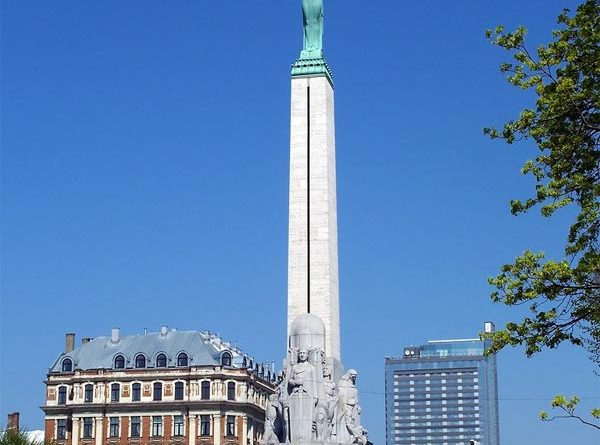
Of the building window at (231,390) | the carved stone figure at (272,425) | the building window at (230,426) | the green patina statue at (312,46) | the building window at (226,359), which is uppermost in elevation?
the green patina statue at (312,46)

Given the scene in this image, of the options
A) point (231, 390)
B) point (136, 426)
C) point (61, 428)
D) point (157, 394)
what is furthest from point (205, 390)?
point (61, 428)

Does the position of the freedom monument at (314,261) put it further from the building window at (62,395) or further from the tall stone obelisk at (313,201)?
the building window at (62,395)

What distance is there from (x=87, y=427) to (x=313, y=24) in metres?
59.0

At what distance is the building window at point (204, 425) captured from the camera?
317 feet

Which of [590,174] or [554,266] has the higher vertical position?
[590,174]

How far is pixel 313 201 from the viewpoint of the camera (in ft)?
166

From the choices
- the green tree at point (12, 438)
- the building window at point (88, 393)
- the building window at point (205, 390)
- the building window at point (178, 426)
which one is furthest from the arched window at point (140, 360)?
the green tree at point (12, 438)

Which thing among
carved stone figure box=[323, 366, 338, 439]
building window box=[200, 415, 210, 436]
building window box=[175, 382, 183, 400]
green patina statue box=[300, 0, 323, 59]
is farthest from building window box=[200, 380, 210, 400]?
carved stone figure box=[323, 366, 338, 439]

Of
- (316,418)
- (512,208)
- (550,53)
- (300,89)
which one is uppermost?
(300,89)

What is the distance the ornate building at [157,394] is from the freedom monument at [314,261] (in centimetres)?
4907

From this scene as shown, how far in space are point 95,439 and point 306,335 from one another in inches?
2392

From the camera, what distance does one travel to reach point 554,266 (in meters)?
22.6

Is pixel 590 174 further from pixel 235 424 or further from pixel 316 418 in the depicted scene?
pixel 235 424

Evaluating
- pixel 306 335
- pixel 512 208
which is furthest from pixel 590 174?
pixel 306 335
